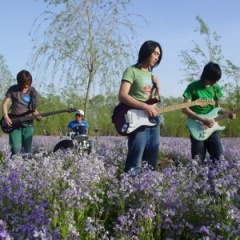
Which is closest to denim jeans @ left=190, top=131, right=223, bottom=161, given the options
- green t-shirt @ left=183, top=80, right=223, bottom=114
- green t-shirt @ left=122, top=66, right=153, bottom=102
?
green t-shirt @ left=183, top=80, right=223, bottom=114

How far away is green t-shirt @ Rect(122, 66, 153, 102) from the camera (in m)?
4.74

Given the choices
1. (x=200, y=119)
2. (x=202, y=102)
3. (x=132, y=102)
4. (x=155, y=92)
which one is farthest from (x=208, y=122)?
(x=132, y=102)

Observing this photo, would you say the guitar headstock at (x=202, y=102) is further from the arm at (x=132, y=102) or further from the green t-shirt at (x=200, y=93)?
the arm at (x=132, y=102)

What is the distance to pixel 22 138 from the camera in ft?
21.9

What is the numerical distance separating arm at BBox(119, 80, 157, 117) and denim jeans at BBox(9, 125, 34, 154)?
2.40 meters

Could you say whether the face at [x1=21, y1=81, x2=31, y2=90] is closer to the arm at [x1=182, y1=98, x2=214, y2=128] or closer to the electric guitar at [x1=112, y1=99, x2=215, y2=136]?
the electric guitar at [x1=112, y1=99, x2=215, y2=136]

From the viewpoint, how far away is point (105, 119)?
80.0 ft

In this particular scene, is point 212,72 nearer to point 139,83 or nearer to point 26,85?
point 139,83

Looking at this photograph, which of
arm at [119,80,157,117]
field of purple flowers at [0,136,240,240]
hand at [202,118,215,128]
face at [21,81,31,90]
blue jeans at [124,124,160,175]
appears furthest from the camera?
face at [21,81,31,90]

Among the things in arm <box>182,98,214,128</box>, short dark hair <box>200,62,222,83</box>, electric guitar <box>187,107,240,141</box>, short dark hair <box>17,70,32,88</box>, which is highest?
short dark hair <box>17,70,32,88</box>

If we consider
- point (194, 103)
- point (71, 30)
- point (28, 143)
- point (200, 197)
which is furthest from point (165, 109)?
point (71, 30)

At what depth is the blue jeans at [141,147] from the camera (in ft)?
15.4

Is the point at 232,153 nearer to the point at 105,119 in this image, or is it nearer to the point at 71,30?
the point at 71,30

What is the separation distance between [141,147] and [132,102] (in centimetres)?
47
